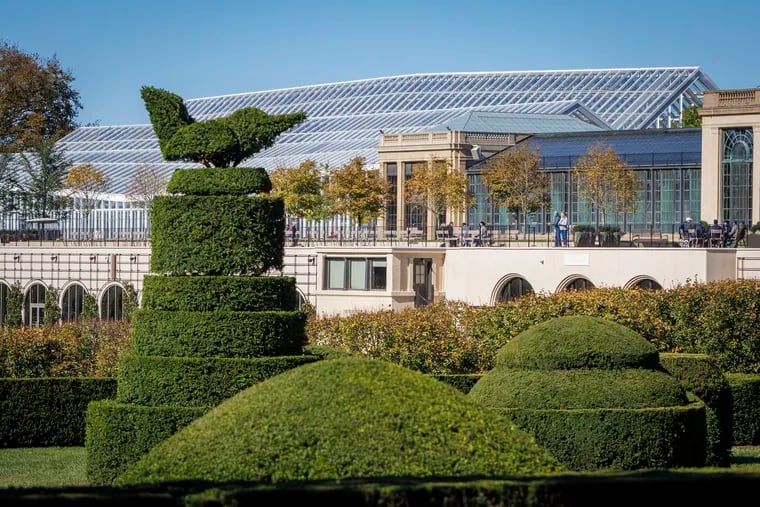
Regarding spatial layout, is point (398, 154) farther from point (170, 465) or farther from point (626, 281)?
point (170, 465)

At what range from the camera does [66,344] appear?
118 feet

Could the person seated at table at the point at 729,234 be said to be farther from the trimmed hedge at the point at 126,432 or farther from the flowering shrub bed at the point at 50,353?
the trimmed hedge at the point at 126,432

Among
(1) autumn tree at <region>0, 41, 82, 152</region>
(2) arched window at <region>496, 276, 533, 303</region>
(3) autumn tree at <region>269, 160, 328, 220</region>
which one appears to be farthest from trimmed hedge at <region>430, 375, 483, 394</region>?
(1) autumn tree at <region>0, 41, 82, 152</region>

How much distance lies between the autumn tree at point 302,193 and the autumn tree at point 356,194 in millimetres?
1755

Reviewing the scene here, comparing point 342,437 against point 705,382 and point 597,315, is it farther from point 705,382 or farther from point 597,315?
point 597,315

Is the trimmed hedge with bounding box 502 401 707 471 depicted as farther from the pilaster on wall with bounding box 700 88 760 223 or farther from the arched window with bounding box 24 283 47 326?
the arched window with bounding box 24 283 47 326

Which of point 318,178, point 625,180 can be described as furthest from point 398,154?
point 625,180

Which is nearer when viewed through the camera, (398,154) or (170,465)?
(170,465)

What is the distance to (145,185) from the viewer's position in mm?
85688

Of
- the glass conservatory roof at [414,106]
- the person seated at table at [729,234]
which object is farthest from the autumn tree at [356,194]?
the person seated at table at [729,234]

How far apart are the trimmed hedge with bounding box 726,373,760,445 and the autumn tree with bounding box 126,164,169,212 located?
55.6 metres

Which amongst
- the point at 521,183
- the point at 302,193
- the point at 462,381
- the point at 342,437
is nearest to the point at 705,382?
the point at 462,381

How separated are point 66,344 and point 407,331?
8922 mm

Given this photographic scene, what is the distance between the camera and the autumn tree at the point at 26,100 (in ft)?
368
